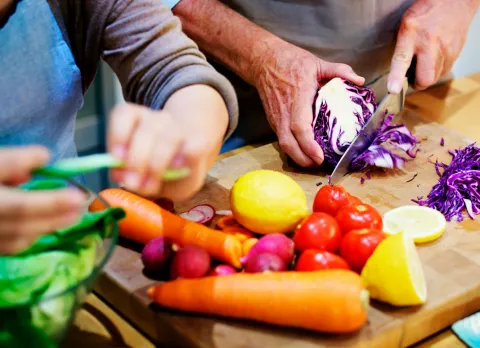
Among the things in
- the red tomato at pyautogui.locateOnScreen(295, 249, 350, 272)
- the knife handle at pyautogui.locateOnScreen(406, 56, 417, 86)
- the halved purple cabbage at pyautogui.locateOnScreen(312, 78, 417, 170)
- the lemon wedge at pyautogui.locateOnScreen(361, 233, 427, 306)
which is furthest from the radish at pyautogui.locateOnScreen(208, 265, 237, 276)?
the knife handle at pyautogui.locateOnScreen(406, 56, 417, 86)

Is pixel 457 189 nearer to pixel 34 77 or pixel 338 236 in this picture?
pixel 338 236

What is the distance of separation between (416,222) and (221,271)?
48 cm

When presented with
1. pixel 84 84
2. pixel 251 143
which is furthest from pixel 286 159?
pixel 84 84

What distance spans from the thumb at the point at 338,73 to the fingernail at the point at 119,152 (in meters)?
0.95

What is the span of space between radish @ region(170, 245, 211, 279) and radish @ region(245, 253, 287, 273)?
3.1 inches

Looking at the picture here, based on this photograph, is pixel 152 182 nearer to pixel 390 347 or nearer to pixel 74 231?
pixel 74 231

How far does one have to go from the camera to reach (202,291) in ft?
3.48

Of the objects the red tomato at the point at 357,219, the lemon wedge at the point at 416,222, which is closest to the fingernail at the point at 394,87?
the lemon wedge at the point at 416,222

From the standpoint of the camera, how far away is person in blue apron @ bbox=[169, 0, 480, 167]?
5.49 ft

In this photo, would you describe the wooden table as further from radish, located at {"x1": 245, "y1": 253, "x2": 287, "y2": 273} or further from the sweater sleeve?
the sweater sleeve

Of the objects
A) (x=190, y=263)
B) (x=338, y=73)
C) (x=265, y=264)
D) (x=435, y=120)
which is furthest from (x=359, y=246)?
(x=435, y=120)

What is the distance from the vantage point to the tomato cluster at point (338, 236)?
112 centimetres

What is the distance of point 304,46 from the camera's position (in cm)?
187

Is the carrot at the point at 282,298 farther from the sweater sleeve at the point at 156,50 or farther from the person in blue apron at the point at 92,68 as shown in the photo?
the sweater sleeve at the point at 156,50
